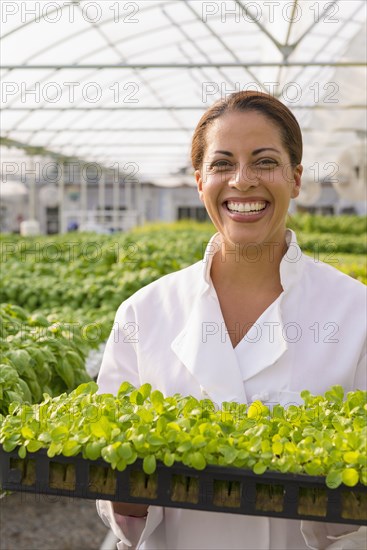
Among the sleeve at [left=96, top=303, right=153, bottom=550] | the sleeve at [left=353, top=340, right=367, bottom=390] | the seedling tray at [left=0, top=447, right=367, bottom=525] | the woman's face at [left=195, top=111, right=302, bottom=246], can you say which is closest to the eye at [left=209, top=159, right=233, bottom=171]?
the woman's face at [left=195, top=111, right=302, bottom=246]

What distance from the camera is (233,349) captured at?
1546mm

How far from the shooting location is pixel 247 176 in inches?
59.7

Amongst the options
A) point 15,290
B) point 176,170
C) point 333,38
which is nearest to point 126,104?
point 333,38

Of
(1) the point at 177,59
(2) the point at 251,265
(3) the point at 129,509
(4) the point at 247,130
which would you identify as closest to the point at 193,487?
(3) the point at 129,509

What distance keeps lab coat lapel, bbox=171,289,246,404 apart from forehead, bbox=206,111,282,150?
400mm

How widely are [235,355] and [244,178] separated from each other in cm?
42

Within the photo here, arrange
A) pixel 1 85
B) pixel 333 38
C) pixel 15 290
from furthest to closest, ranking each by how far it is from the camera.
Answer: pixel 1 85
pixel 333 38
pixel 15 290

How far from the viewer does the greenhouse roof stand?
22.8 feet

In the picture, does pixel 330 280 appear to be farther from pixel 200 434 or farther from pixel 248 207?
pixel 200 434

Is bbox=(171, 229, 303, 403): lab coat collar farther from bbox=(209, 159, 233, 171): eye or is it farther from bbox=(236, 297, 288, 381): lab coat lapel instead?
bbox=(209, 159, 233, 171): eye

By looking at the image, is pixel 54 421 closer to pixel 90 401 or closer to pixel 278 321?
pixel 90 401

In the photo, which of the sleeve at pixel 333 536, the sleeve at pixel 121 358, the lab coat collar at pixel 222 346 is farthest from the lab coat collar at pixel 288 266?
the sleeve at pixel 333 536

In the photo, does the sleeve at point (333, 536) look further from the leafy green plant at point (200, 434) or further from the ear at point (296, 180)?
the ear at point (296, 180)

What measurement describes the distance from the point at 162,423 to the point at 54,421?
8.7 inches
